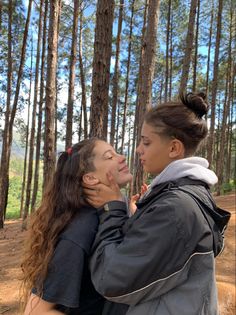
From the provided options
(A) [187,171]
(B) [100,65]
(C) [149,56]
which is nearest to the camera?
(A) [187,171]

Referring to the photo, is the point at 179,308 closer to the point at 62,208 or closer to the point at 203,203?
the point at 203,203

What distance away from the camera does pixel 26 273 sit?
1.52 meters

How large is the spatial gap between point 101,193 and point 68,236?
239 millimetres

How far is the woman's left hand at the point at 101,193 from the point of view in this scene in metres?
1.56

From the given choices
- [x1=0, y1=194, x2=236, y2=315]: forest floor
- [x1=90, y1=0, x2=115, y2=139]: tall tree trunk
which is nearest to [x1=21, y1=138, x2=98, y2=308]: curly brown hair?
[x1=90, y1=0, x2=115, y2=139]: tall tree trunk

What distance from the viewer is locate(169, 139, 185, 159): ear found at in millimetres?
1472

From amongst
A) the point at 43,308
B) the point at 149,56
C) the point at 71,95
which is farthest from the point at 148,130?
the point at 71,95

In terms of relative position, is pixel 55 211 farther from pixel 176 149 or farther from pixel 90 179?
pixel 176 149

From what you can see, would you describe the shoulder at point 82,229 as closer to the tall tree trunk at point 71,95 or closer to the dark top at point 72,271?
the dark top at point 72,271

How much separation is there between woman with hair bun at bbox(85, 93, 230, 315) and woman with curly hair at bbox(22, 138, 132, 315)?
102mm

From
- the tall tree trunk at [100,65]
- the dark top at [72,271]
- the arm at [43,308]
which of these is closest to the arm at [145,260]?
the dark top at [72,271]

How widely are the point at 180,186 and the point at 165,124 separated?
0.29m

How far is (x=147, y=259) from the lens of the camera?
115 centimetres

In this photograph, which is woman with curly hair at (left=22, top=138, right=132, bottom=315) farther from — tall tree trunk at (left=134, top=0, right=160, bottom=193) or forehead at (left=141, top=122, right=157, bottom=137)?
tall tree trunk at (left=134, top=0, right=160, bottom=193)
